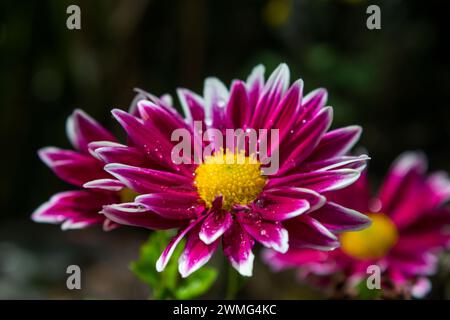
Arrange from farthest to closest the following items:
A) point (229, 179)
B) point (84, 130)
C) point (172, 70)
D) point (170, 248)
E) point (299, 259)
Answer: point (172, 70), point (299, 259), point (84, 130), point (229, 179), point (170, 248)

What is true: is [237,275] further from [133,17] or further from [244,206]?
[133,17]

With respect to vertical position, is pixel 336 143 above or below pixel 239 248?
above

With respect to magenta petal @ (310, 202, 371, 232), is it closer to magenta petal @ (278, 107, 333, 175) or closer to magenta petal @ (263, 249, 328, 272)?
magenta petal @ (278, 107, 333, 175)

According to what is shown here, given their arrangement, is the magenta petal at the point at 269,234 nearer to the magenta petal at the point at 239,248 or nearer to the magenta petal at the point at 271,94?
the magenta petal at the point at 239,248

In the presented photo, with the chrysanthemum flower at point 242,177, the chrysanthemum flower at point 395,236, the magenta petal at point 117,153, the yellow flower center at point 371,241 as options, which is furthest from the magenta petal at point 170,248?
the yellow flower center at point 371,241

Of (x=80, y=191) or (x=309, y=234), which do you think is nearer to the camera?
(x=309, y=234)

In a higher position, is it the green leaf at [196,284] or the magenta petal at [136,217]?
the magenta petal at [136,217]

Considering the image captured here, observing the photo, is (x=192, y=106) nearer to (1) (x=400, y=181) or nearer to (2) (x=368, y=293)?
(2) (x=368, y=293)

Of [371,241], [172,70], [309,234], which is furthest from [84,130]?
[172,70]
